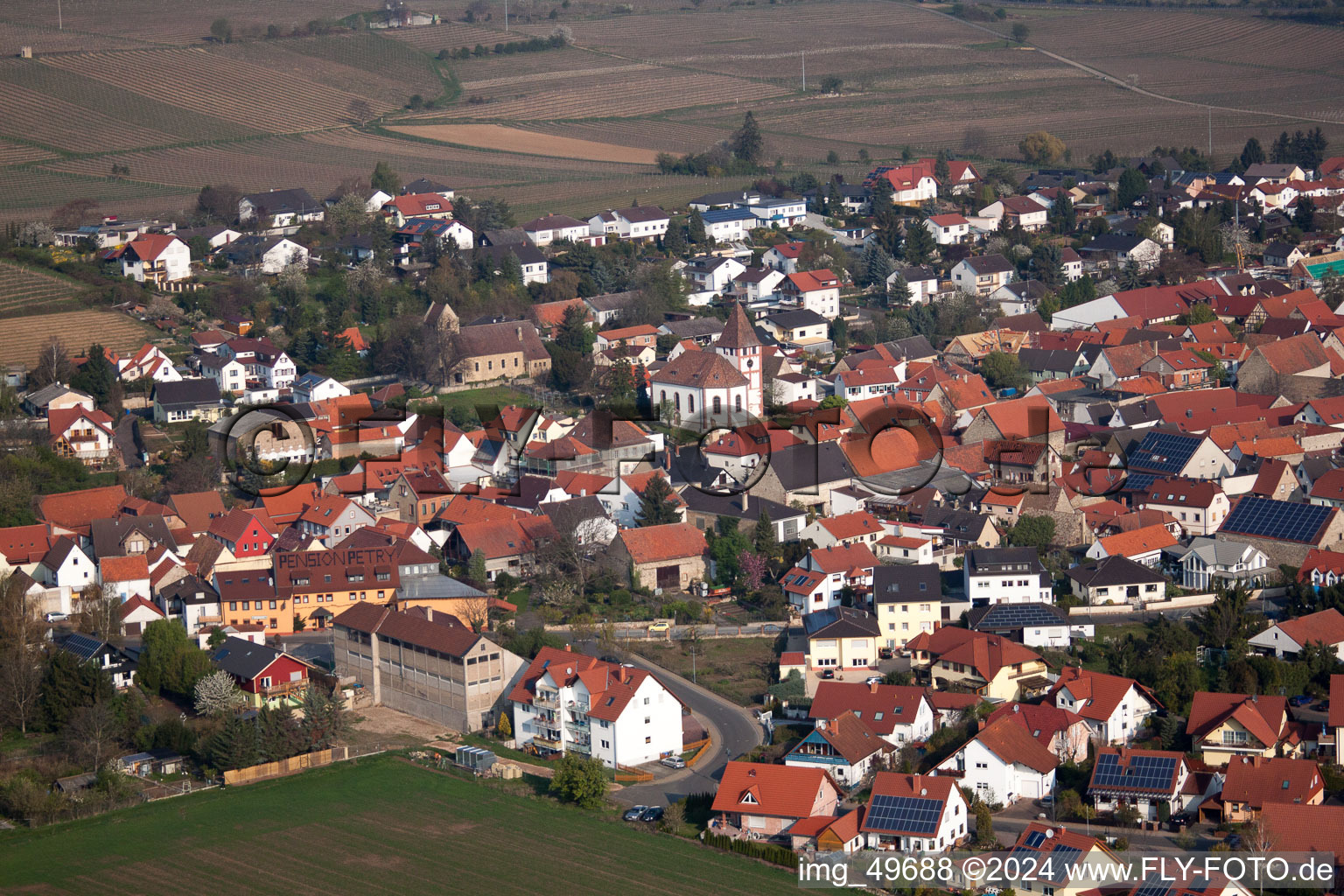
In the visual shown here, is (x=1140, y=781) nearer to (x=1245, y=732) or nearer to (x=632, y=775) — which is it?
(x=1245, y=732)

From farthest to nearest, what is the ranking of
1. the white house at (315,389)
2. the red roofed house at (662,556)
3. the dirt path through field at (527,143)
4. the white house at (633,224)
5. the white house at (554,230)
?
the dirt path through field at (527,143) < the white house at (633,224) < the white house at (554,230) < the white house at (315,389) < the red roofed house at (662,556)

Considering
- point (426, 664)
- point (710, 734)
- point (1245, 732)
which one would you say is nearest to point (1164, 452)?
point (1245, 732)

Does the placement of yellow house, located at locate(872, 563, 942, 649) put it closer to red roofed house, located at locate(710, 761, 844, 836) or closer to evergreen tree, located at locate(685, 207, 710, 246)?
red roofed house, located at locate(710, 761, 844, 836)

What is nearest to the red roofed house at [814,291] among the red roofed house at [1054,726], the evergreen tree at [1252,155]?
the evergreen tree at [1252,155]

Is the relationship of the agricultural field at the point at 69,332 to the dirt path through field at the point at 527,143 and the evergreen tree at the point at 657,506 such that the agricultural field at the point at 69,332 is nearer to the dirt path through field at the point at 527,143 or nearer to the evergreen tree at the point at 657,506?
the evergreen tree at the point at 657,506

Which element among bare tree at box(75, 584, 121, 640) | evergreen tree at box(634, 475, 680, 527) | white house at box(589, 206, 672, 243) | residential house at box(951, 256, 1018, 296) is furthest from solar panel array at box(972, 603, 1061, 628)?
white house at box(589, 206, 672, 243)

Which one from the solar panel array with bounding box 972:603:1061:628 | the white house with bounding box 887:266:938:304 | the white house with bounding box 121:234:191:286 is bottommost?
the solar panel array with bounding box 972:603:1061:628
